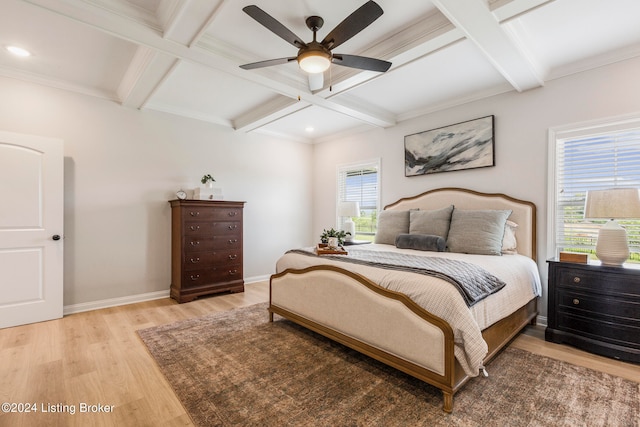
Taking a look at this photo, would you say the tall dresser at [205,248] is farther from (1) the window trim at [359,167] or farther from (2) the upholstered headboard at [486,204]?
(2) the upholstered headboard at [486,204]

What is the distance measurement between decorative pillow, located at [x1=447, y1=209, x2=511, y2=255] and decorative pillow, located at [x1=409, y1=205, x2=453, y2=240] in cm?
10

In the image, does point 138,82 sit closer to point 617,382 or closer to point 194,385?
point 194,385

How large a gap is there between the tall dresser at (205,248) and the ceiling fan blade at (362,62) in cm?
270

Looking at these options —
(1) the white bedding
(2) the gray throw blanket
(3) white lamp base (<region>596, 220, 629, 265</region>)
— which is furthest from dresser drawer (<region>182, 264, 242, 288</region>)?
(3) white lamp base (<region>596, 220, 629, 265</region>)

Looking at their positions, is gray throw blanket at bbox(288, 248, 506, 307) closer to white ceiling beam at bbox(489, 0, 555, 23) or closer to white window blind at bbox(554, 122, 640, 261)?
white window blind at bbox(554, 122, 640, 261)

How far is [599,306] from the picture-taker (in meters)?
2.46

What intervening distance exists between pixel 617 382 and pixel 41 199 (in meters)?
5.25

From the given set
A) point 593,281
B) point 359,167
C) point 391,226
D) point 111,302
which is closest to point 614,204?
point 593,281

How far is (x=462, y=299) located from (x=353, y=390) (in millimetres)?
908

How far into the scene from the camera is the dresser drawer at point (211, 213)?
13.1 ft

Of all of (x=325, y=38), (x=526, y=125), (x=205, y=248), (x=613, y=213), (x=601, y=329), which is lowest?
(x=601, y=329)

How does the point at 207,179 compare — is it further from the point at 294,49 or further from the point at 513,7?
the point at 513,7

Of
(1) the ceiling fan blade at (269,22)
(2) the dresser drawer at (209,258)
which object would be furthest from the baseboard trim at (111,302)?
(1) the ceiling fan blade at (269,22)

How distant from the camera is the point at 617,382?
2053 millimetres
